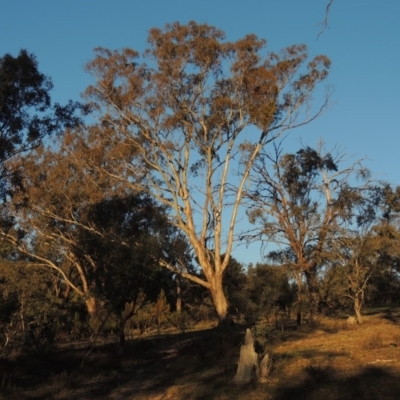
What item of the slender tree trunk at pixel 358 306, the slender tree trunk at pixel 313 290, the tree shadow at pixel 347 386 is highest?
the slender tree trunk at pixel 313 290

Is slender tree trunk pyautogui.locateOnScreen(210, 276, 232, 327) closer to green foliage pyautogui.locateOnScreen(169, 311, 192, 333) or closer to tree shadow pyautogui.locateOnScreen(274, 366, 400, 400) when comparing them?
green foliage pyautogui.locateOnScreen(169, 311, 192, 333)

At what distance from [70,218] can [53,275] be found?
8.15 meters

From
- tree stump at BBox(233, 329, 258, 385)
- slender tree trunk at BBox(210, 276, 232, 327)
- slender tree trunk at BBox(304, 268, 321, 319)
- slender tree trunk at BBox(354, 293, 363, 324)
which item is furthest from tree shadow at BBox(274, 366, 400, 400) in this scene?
slender tree trunk at BBox(304, 268, 321, 319)

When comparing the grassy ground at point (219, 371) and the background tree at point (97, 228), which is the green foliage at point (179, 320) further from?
the grassy ground at point (219, 371)

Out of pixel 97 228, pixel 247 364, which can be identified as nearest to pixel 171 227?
pixel 97 228

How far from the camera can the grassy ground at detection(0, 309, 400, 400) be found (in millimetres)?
10891

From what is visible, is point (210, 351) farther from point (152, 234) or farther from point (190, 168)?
point (190, 168)

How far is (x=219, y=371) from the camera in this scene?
14.5 m

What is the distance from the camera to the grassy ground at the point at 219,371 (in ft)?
35.7

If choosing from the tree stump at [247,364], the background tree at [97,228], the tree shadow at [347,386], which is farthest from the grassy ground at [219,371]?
the background tree at [97,228]

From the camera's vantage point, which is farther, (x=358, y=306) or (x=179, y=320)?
(x=179, y=320)

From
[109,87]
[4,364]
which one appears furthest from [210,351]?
[109,87]

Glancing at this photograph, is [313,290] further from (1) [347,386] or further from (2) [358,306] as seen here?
(1) [347,386]

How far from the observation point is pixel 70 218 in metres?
30.0
